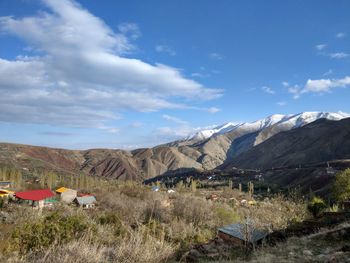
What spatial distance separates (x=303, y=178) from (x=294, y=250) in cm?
10742

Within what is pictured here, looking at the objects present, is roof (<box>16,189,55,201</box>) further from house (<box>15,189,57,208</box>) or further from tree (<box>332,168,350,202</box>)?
tree (<box>332,168,350,202</box>)

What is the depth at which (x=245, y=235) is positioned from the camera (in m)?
10.2

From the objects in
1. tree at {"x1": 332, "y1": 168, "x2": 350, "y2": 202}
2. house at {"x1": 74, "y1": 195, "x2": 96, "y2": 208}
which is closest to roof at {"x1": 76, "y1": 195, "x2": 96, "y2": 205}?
house at {"x1": 74, "y1": 195, "x2": 96, "y2": 208}

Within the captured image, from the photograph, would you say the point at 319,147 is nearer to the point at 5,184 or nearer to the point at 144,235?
the point at 5,184

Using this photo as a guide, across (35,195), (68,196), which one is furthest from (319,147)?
(35,195)

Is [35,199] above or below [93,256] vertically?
below

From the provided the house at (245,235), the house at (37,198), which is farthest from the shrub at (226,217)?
the house at (37,198)

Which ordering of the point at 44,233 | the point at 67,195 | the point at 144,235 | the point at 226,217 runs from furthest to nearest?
the point at 67,195, the point at 226,217, the point at 44,233, the point at 144,235

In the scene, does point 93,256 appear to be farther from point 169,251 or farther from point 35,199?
point 35,199

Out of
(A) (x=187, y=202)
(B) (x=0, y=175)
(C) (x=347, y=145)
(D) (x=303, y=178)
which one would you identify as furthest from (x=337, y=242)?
(C) (x=347, y=145)

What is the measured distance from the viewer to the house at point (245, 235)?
33.5 feet

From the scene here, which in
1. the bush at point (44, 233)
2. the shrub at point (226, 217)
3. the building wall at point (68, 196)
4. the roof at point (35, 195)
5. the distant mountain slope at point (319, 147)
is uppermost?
the distant mountain slope at point (319, 147)

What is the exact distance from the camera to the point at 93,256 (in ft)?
21.3

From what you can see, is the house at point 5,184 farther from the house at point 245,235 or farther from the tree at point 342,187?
the house at point 245,235
